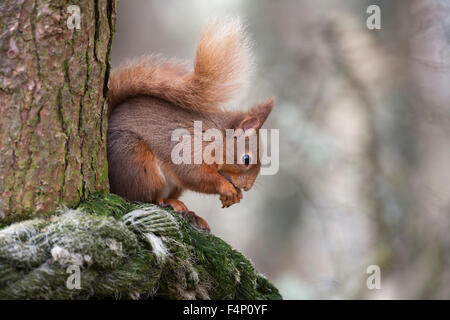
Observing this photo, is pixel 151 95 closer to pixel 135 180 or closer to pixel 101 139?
pixel 135 180

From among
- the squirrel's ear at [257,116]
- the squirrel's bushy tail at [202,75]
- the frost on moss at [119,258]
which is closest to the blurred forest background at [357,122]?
the squirrel's ear at [257,116]

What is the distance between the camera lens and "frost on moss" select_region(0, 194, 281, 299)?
0.84 meters

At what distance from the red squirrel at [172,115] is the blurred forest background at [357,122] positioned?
44.3 inches

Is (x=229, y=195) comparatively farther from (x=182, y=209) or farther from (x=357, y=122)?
(x=357, y=122)

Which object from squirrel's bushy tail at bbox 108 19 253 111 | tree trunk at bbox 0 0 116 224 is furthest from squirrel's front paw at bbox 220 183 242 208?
tree trunk at bbox 0 0 116 224

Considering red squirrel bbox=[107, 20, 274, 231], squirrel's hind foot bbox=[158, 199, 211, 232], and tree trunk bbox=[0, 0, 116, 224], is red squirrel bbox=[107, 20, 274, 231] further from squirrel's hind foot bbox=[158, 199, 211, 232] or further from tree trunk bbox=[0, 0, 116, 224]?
tree trunk bbox=[0, 0, 116, 224]

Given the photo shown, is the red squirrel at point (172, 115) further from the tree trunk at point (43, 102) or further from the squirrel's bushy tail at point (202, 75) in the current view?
the tree trunk at point (43, 102)

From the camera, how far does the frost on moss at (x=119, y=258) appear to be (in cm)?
84

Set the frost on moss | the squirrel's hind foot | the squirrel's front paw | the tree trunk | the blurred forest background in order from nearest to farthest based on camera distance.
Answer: the frost on moss → the tree trunk → the squirrel's hind foot → the squirrel's front paw → the blurred forest background

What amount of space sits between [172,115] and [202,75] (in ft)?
0.49

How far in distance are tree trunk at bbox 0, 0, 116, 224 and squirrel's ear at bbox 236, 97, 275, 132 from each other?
1.91 feet

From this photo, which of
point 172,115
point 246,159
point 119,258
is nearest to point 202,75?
point 172,115

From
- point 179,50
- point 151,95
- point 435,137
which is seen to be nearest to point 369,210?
point 435,137

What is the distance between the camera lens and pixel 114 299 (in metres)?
0.90
